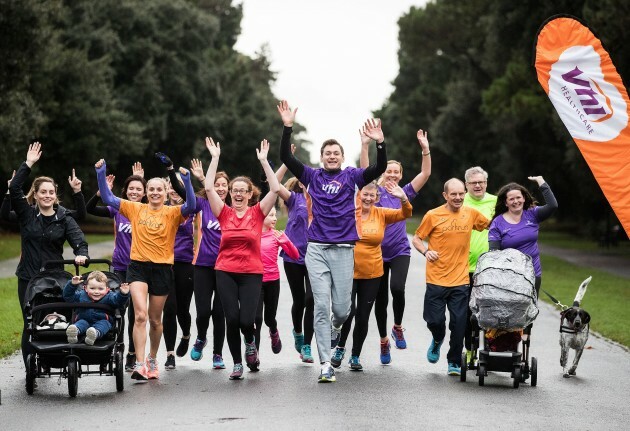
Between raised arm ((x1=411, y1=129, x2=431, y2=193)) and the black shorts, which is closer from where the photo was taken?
the black shorts

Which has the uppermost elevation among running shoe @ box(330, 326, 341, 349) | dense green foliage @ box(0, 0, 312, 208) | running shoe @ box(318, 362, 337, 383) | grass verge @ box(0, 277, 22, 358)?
dense green foliage @ box(0, 0, 312, 208)

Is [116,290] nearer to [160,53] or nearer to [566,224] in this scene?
[160,53]

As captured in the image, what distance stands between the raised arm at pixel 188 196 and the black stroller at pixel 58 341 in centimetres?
95

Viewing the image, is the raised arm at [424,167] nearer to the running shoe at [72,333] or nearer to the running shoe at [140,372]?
the running shoe at [140,372]

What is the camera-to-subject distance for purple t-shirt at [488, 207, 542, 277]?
35.9 feet

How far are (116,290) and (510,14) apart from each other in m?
29.3

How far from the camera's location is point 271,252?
39.7 ft

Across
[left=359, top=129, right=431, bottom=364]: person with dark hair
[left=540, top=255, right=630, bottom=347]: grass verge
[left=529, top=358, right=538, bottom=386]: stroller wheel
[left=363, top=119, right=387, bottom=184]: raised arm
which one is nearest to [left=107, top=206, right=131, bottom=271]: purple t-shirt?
[left=363, top=119, right=387, bottom=184]: raised arm

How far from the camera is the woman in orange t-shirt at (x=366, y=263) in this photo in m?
11.2

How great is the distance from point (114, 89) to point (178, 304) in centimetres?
4124

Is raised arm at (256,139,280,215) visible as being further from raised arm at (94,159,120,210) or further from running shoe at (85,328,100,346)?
running shoe at (85,328,100,346)

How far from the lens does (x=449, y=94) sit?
6431cm

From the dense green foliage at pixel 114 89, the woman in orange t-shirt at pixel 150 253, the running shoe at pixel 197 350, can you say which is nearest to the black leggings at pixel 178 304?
the running shoe at pixel 197 350

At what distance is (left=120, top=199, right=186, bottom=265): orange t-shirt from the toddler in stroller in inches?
20.2
